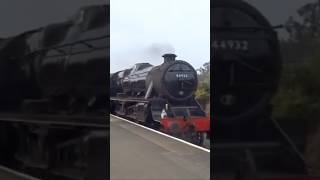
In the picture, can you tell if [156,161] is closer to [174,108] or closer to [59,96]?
[59,96]

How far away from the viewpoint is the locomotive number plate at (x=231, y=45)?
195 centimetres

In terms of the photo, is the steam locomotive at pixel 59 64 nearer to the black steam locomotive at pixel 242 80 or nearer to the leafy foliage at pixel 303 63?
the black steam locomotive at pixel 242 80

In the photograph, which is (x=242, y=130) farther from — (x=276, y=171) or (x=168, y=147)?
(x=168, y=147)

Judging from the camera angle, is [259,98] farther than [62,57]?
No

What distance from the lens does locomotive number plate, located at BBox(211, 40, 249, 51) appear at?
1.95 m

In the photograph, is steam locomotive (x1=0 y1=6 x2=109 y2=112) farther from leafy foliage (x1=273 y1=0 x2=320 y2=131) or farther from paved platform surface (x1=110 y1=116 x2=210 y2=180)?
leafy foliage (x1=273 y1=0 x2=320 y2=131)

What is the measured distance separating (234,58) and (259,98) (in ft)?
0.68

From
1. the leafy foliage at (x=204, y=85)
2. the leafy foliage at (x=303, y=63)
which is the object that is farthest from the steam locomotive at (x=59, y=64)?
the leafy foliage at (x=303, y=63)

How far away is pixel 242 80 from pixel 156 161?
0.62 meters

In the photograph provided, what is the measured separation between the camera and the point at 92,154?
2.11 meters

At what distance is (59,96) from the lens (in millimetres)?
2193

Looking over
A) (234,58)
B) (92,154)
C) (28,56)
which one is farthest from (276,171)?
(28,56)

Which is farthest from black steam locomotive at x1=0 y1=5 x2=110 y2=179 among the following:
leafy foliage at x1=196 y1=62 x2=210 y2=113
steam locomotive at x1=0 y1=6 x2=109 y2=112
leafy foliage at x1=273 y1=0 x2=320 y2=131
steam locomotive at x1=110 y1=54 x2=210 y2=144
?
leafy foliage at x1=273 y1=0 x2=320 y2=131

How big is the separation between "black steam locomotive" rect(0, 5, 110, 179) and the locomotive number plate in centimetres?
51
